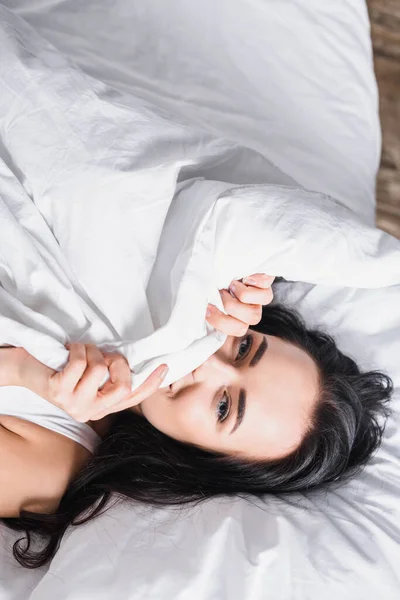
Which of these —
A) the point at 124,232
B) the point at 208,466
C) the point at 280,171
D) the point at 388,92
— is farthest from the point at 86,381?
the point at 388,92

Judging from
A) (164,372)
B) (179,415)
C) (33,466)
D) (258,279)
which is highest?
(258,279)

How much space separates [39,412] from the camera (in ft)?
3.86

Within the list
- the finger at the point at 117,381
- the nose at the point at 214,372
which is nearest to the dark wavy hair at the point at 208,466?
the nose at the point at 214,372

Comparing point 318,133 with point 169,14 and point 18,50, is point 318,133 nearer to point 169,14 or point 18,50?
point 169,14

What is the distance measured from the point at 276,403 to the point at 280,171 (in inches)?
16.2

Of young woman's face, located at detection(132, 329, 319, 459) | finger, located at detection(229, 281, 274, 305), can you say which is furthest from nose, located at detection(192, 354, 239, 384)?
finger, located at detection(229, 281, 274, 305)

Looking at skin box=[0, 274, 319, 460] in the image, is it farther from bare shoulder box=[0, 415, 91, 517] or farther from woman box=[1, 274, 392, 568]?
bare shoulder box=[0, 415, 91, 517]

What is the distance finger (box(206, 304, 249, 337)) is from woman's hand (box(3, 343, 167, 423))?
0.37 ft

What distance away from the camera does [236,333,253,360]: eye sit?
3.83 ft

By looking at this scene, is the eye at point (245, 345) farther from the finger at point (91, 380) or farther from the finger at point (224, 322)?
the finger at point (91, 380)

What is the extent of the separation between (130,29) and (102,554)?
3.16ft

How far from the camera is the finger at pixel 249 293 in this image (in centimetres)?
110

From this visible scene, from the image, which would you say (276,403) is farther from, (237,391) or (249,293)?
(249,293)

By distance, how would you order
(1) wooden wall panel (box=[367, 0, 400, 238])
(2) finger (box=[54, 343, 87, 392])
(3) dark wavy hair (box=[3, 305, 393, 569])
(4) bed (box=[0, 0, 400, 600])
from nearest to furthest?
(2) finger (box=[54, 343, 87, 392]) → (4) bed (box=[0, 0, 400, 600]) → (3) dark wavy hair (box=[3, 305, 393, 569]) → (1) wooden wall panel (box=[367, 0, 400, 238])
